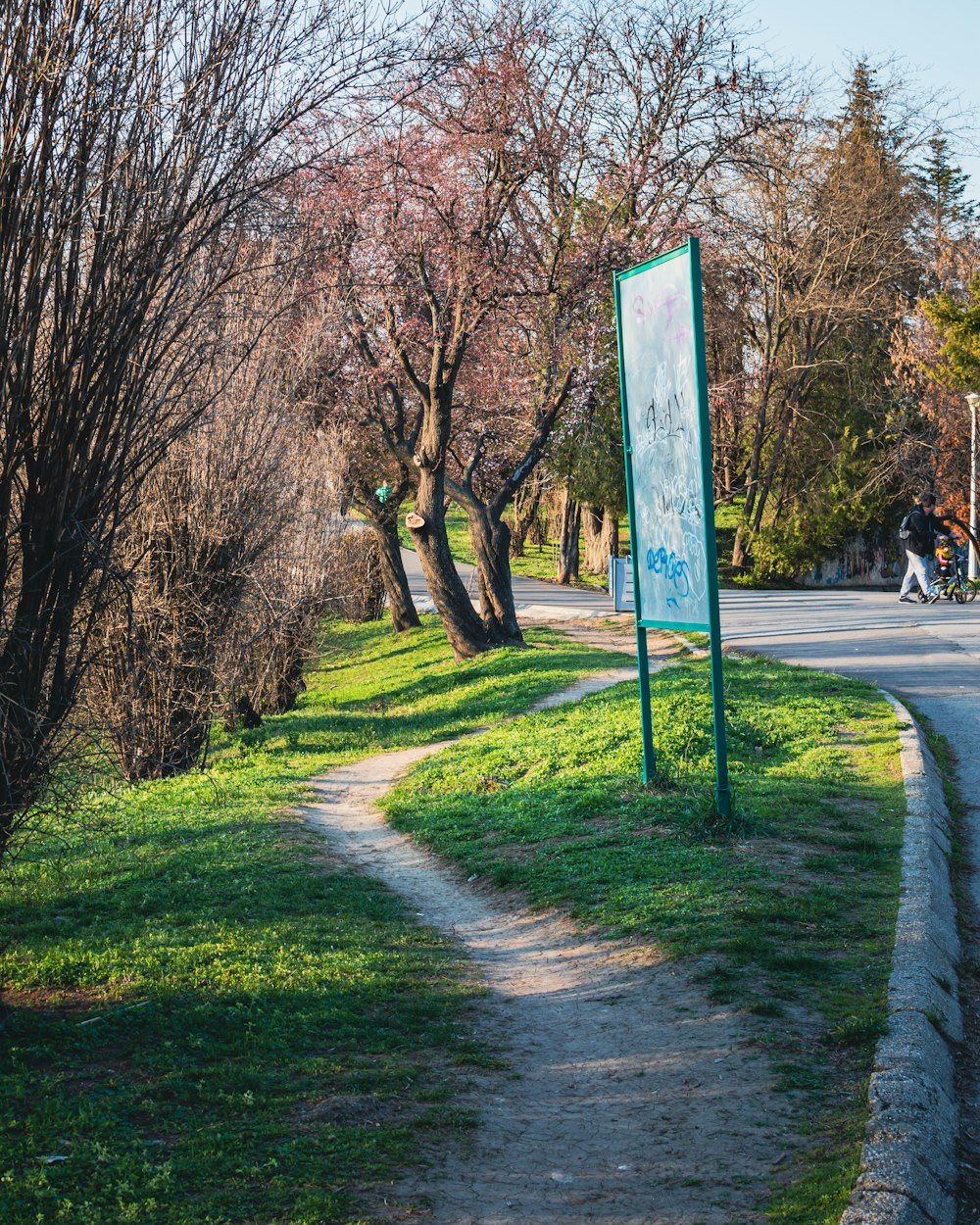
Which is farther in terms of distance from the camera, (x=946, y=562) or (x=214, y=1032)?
(x=946, y=562)

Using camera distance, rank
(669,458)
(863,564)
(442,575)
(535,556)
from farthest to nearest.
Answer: (535,556), (863,564), (442,575), (669,458)

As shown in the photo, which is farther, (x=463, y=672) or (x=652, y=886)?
(x=463, y=672)

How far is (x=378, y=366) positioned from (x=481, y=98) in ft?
14.5

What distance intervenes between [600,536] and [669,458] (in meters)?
31.7

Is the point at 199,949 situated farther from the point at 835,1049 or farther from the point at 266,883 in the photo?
the point at 835,1049

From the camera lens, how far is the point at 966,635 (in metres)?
16.9

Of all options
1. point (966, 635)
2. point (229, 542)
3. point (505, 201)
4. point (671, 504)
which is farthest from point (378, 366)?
point (671, 504)

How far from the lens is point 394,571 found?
28.3 m

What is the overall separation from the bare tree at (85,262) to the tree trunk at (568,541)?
1224 inches

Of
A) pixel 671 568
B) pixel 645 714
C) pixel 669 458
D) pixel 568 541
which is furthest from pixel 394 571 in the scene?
pixel 669 458

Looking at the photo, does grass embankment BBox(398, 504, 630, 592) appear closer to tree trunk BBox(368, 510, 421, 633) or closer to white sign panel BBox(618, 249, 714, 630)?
tree trunk BBox(368, 510, 421, 633)

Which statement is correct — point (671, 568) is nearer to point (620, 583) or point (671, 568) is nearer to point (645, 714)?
point (645, 714)

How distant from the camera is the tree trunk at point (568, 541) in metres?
37.1

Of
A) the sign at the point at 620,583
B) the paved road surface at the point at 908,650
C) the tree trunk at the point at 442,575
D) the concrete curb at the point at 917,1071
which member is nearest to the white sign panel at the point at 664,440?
the concrete curb at the point at 917,1071
